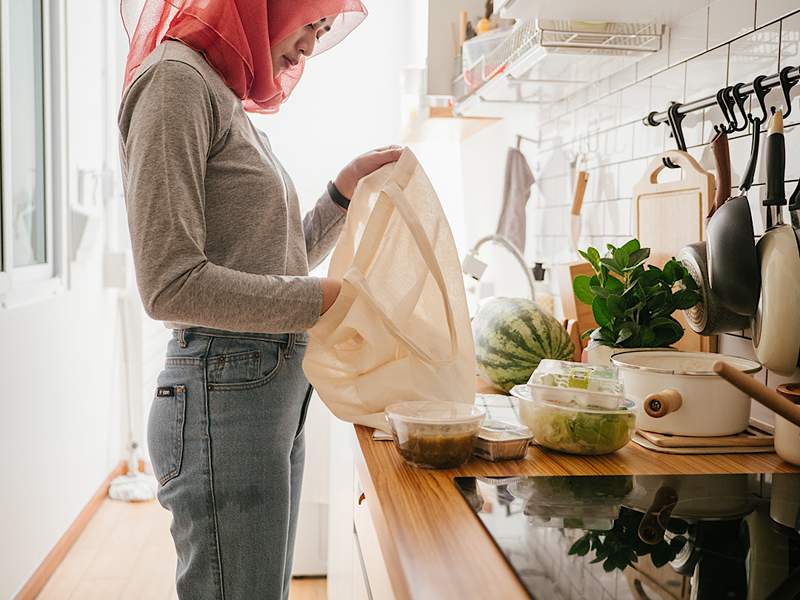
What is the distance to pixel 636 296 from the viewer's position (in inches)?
47.1

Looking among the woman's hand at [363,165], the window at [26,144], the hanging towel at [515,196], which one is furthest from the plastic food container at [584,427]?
the window at [26,144]

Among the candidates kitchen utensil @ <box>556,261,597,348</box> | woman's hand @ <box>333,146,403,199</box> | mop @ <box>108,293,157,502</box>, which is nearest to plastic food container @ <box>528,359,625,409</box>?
woman's hand @ <box>333,146,403,199</box>

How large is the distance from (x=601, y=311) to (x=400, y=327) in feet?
1.19

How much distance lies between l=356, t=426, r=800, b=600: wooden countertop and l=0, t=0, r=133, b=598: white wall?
1.71 metres

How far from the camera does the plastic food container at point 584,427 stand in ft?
3.30

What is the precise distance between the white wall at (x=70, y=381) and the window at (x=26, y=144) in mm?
149

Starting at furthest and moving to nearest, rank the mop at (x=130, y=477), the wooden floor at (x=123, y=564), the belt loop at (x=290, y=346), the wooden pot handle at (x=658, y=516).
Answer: the mop at (x=130, y=477), the wooden floor at (x=123, y=564), the belt loop at (x=290, y=346), the wooden pot handle at (x=658, y=516)

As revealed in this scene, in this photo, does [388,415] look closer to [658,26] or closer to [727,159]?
[727,159]

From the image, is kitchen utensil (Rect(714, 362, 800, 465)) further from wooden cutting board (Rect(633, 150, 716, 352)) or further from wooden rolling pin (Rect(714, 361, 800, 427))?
wooden cutting board (Rect(633, 150, 716, 352))

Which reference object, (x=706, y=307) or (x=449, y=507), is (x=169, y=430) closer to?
(x=449, y=507)

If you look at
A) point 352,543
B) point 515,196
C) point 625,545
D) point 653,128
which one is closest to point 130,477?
point 515,196

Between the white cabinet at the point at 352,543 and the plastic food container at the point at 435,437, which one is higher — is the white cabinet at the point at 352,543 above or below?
below

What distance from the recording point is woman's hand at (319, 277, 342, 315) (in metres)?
1.04

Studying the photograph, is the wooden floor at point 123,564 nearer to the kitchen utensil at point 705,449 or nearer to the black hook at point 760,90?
the kitchen utensil at point 705,449
